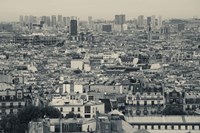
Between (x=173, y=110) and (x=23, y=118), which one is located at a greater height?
(x=23, y=118)

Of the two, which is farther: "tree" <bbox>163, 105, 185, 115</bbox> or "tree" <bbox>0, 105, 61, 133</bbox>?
"tree" <bbox>163, 105, 185, 115</bbox>

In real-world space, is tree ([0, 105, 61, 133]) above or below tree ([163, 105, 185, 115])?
above

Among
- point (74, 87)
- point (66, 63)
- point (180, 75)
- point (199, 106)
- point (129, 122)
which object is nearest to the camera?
point (129, 122)

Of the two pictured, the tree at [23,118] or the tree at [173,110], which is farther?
the tree at [173,110]

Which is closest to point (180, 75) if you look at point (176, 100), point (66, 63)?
point (66, 63)

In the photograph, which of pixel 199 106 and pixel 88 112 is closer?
pixel 88 112

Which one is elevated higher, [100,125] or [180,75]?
[100,125]

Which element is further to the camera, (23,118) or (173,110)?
(173,110)

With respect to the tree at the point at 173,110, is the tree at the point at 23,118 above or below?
above

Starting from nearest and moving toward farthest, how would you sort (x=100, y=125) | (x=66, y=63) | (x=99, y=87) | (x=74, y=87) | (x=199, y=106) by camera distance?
(x=100, y=125) → (x=199, y=106) → (x=74, y=87) → (x=99, y=87) → (x=66, y=63)

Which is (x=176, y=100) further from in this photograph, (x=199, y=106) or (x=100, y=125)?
(x=100, y=125)
